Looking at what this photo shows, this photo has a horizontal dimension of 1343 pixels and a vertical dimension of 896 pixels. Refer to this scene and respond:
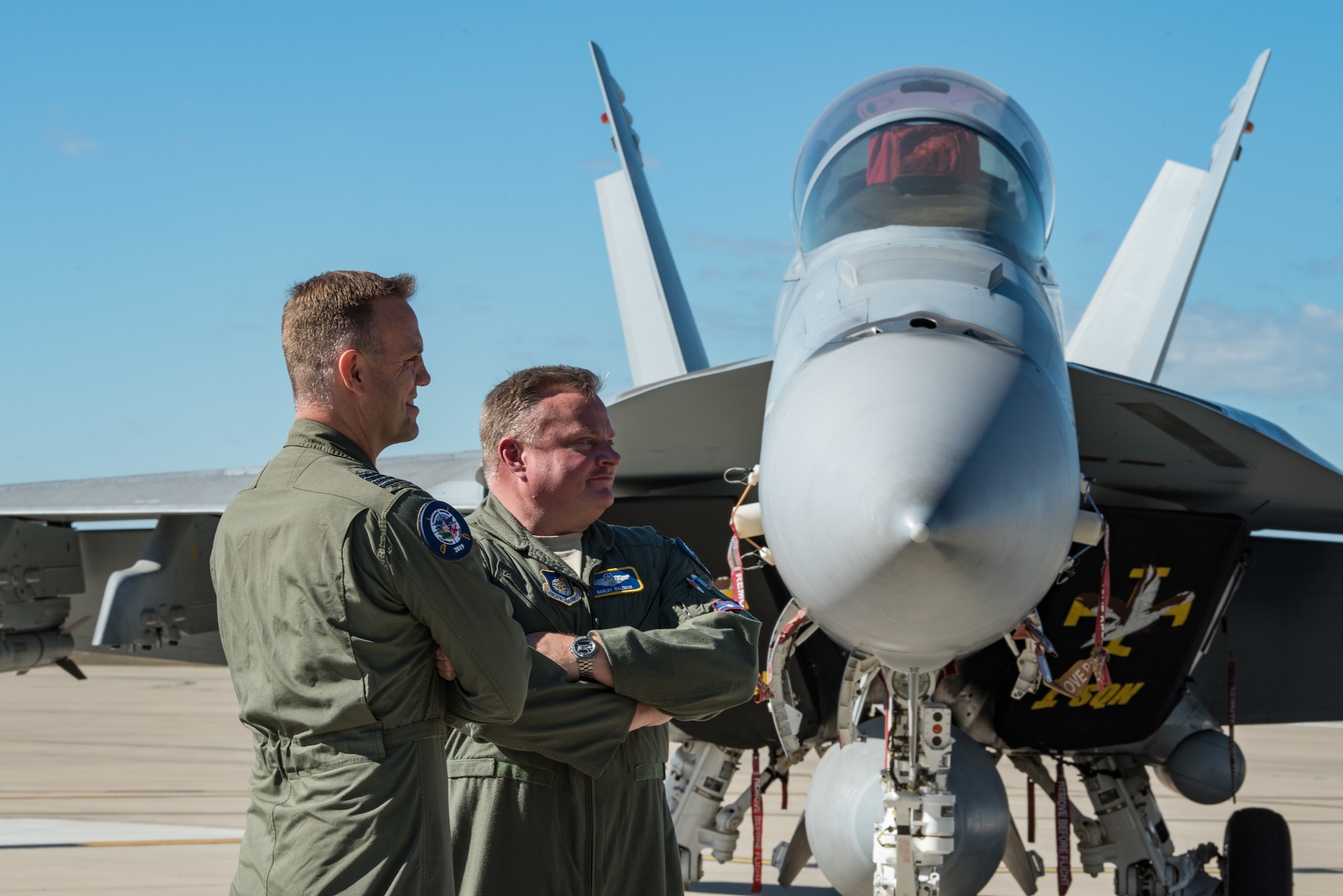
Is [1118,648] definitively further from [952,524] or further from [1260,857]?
[952,524]

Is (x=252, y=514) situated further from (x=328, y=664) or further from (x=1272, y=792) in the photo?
(x=1272, y=792)

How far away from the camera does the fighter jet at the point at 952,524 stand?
2736mm

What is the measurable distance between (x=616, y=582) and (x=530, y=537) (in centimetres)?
18

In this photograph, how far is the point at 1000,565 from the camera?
101 inches

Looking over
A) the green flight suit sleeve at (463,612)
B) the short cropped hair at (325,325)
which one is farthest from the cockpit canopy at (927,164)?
the green flight suit sleeve at (463,612)

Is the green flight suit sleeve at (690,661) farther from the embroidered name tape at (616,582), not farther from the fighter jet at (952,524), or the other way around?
the fighter jet at (952,524)

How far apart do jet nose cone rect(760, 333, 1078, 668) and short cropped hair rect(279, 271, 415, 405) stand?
122cm


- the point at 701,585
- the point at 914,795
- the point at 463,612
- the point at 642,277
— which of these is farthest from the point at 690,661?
the point at 642,277

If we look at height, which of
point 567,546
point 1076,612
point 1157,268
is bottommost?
point 567,546

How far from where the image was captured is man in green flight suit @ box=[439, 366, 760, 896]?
194cm

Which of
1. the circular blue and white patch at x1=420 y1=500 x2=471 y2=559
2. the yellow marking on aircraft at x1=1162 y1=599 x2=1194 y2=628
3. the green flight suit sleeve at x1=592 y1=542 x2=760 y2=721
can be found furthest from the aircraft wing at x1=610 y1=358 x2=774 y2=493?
the circular blue and white patch at x1=420 y1=500 x2=471 y2=559

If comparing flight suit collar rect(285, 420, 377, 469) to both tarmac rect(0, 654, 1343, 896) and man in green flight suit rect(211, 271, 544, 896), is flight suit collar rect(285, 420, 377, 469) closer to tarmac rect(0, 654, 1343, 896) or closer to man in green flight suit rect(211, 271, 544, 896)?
man in green flight suit rect(211, 271, 544, 896)

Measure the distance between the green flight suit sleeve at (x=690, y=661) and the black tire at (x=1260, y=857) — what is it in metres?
4.69

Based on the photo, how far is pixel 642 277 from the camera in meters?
7.94
